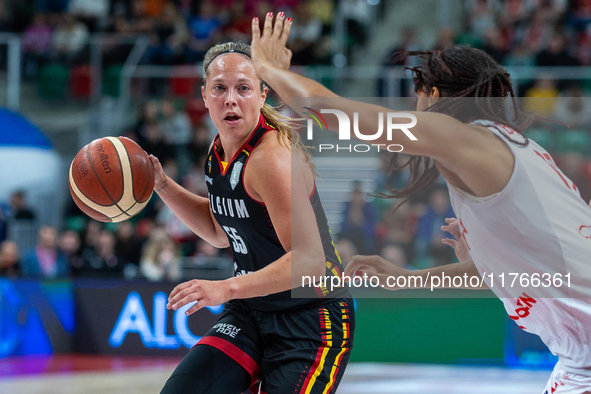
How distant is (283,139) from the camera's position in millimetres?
2904

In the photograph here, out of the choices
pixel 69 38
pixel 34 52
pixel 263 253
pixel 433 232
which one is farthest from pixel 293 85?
pixel 69 38

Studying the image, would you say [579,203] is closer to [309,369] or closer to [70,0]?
[309,369]

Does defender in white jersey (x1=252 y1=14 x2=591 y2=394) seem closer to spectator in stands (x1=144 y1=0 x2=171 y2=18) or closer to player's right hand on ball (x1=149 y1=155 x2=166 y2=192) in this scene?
player's right hand on ball (x1=149 y1=155 x2=166 y2=192)

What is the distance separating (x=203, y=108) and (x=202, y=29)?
6.81 ft

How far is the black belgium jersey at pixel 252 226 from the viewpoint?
2.85 m

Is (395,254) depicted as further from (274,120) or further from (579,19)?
(579,19)

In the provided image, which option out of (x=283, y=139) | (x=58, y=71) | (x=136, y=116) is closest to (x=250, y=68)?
(x=283, y=139)

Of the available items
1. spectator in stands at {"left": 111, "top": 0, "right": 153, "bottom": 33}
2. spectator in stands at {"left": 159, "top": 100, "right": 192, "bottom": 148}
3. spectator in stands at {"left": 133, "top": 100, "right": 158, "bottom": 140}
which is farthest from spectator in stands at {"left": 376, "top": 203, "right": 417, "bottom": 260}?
spectator in stands at {"left": 111, "top": 0, "right": 153, "bottom": 33}

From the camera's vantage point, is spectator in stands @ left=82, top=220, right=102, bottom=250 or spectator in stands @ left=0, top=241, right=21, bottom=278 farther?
spectator in stands @ left=82, top=220, right=102, bottom=250

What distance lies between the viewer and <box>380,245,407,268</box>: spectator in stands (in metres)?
5.28

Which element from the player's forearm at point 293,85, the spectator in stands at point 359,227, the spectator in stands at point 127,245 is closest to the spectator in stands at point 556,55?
the spectator in stands at point 359,227

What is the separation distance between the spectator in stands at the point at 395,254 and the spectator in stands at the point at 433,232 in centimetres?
13

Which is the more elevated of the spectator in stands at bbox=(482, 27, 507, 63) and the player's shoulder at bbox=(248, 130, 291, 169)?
the spectator in stands at bbox=(482, 27, 507, 63)

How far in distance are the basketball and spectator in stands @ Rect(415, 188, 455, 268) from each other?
273cm
